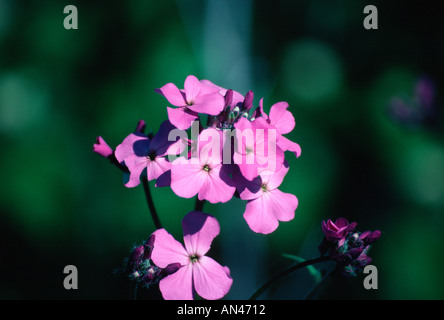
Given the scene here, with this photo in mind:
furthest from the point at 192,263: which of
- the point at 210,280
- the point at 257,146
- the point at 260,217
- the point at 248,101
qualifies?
the point at 248,101

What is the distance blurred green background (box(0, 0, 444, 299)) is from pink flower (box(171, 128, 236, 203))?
147cm

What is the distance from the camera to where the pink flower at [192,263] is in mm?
937

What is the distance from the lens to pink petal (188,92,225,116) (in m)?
0.94

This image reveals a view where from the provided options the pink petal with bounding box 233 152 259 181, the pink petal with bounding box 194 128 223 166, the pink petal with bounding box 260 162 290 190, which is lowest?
the pink petal with bounding box 260 162 290 190

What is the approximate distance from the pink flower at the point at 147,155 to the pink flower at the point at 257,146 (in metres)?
0.19

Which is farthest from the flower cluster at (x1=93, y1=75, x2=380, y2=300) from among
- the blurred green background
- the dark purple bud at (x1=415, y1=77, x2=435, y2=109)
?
the dark purple bud at (x1=415, y1=77, x2=435, y2=109)

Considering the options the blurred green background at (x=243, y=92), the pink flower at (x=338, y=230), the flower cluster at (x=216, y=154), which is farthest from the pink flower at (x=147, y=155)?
the blurred green background at (x=243, y=92)

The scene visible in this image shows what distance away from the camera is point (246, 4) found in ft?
9.13

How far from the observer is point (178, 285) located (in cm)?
94

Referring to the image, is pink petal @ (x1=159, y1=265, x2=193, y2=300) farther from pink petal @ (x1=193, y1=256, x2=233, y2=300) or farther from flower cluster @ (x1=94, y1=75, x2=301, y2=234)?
flower cluster @ (x1=94, y1=75, x2=301, y2=234)

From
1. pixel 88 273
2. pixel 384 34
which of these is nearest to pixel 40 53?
pixel 88 273

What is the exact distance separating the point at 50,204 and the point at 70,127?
0.50 metres

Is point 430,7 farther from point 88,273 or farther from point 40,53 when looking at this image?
point 88,273

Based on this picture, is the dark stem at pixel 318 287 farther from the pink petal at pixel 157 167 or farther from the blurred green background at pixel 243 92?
the blurred green background at pixel 243 92
